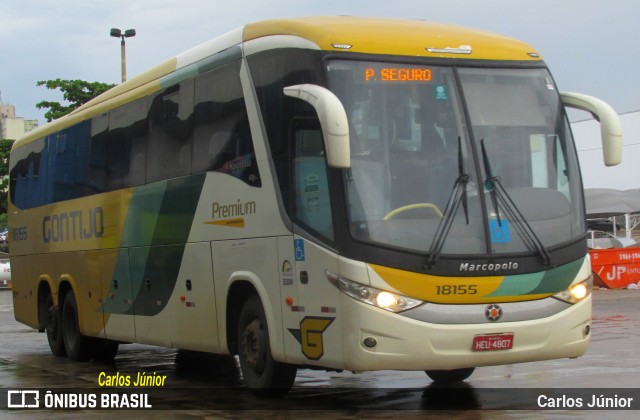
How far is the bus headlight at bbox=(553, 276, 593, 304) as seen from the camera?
9609 millimetres

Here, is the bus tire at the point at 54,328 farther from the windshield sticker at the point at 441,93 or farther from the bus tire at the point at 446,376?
the windshield sticker at the point at 441,93

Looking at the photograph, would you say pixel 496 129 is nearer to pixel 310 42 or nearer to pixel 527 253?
pixel 527 253

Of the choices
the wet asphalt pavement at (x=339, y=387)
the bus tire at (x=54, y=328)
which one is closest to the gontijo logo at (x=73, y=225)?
the bus tire at (x=54, y=328)

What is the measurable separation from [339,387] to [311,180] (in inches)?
116

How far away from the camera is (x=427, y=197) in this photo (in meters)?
Answer: 9.32

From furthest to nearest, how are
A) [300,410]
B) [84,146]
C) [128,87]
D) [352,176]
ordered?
[84,146]
[128,87]
[300,410]
[352,176]

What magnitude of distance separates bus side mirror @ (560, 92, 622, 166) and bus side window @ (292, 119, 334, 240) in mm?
2616

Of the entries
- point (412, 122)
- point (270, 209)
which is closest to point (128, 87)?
point (270, 209)

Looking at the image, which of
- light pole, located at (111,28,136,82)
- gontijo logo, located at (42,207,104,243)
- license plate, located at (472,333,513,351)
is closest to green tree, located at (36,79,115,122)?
light pole, located at (111,28,136,82)

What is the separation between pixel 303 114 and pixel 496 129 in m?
1.74

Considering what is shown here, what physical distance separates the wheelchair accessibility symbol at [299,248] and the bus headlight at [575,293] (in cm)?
227

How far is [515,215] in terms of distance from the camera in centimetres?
948

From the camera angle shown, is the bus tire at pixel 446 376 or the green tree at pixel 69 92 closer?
the bus tire at pixel 446 376

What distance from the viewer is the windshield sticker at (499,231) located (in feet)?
30.7
